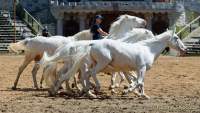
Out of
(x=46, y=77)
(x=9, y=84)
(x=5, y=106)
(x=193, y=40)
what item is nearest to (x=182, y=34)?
(x=193, y=40)

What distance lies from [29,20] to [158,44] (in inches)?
1322

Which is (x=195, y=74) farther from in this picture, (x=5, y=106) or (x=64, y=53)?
(x=5, y=106)

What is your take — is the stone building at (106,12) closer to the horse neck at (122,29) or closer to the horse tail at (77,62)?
the horse neck at (122,29)

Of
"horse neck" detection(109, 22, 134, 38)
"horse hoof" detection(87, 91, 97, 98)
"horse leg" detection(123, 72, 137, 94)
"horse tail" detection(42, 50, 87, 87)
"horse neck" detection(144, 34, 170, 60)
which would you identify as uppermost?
"horse neck" detection(109, 22, 134, 38)

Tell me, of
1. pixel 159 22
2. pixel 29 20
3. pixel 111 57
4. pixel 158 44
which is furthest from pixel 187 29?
pixel 111 57

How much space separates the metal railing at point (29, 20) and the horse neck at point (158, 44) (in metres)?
30.2

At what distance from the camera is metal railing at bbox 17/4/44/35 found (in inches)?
1841

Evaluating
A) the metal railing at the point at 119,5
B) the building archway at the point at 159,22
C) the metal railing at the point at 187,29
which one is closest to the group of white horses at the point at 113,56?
the metal railing at the point at 187,29

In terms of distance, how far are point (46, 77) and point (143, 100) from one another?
275 centimetres

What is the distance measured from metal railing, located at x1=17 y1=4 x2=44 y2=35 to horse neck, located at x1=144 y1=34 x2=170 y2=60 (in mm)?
30172

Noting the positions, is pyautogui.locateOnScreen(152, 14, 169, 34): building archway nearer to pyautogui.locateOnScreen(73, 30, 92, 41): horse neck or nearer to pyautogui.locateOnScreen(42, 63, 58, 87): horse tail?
pyautogui.locateOnScreen(73, 30, 92, 41): horse neck

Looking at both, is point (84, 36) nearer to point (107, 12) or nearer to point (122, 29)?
point (122, 29)

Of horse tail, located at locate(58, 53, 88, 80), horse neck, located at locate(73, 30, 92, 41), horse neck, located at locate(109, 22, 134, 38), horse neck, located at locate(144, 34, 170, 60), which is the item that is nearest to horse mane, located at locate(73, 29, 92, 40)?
horse neck, located at locate(73, 30, 92, 41)

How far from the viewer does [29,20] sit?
1921 inches
